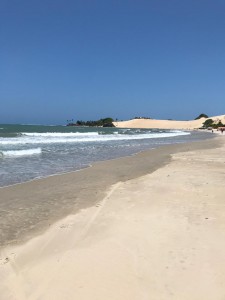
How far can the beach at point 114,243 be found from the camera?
396 centimetres

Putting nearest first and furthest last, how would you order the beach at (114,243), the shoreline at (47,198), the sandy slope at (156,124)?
the beach at (114,243) < the shoreline at (47,198) < the sandy slope at (156,124)

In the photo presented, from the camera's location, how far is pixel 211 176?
37.4 ft

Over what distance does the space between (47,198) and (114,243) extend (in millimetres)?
3768

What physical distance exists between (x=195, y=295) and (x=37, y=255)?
2.22 metres

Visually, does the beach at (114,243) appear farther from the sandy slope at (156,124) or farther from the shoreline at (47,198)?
the sandy slope at (156,124)

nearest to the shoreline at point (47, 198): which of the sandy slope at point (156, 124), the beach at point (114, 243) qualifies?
the beach at point (114, 243)

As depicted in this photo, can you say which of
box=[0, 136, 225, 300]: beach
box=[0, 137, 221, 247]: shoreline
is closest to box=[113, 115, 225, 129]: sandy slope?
box=[0, 137, 221, 247]: shoreline

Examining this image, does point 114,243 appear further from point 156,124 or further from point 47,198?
point 156,124

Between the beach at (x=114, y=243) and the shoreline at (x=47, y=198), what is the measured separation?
22mm

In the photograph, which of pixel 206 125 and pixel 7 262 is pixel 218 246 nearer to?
pixel 7 262

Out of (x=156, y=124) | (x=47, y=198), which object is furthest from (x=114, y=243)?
(x=156, y=124)

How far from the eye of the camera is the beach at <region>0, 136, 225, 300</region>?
3.96 meters

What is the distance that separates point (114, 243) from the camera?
5.32 m

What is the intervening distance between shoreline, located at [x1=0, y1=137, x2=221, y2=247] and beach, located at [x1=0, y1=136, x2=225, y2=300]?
0.02m
